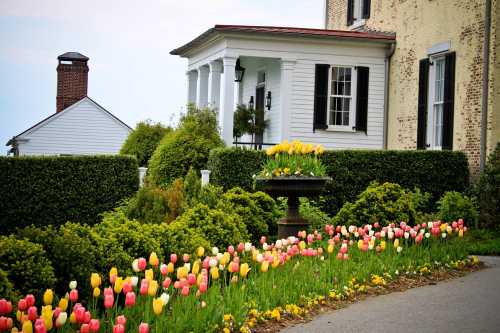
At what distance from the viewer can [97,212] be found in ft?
68.3

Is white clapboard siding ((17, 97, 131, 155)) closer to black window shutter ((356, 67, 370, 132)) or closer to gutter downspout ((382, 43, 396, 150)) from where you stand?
black window shutter ((356, 67, 370, 132))

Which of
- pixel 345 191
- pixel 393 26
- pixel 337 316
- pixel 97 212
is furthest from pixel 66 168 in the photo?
pixel 337 316

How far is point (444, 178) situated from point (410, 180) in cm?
87

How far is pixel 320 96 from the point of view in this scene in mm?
24250

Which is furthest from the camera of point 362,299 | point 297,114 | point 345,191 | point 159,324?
point 297,114

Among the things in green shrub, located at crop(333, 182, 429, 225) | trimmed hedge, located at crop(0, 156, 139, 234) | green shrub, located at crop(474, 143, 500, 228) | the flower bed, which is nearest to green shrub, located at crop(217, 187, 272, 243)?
green shrub, located at crop(333, 182, 429, 225)

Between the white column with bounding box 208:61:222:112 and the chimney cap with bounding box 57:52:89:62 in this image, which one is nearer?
the white column with bounding box 208:61:222:112

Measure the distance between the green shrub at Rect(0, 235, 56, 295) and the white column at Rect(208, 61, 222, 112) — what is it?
1785 centimetres

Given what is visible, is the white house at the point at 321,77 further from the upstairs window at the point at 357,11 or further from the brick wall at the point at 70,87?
the brick wall at the point at 70,87

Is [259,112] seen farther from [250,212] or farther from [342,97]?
[250,212]

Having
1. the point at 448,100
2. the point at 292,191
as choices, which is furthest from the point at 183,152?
the point at 292,191

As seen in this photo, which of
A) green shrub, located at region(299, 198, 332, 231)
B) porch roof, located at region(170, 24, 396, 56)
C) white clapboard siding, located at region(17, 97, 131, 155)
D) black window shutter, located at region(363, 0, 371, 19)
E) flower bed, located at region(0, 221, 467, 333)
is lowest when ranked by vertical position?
flower bed, located at region(0, 221, 467, 333)

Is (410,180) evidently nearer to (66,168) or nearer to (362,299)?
(66,168)

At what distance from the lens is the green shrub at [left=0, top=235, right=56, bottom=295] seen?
7508mm
